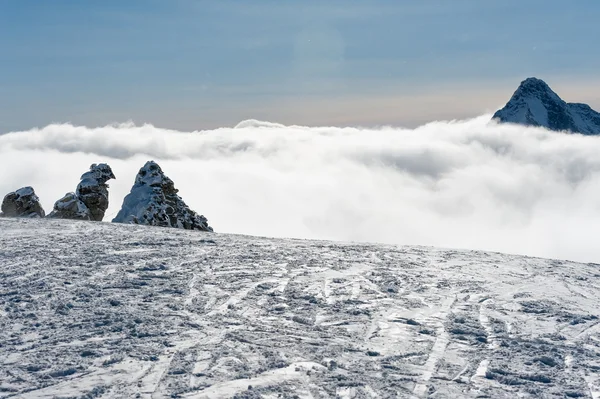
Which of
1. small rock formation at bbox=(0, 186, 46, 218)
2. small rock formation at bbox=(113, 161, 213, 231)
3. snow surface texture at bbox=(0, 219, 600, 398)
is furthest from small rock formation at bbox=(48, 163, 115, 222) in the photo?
snow surface texture at bbox=(0, 219, 600, 398)

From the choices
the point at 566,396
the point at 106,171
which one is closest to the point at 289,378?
the point at 566,396

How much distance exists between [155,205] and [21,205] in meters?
6.16

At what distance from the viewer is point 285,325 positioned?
749 cm

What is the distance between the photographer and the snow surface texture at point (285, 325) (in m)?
5.50

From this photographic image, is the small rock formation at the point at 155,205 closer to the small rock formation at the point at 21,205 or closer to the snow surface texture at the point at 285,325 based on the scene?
the small rock formation at the point at 21,205

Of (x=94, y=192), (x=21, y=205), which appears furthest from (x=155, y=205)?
(x=21, y=205)

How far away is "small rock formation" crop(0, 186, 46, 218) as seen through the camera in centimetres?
2495

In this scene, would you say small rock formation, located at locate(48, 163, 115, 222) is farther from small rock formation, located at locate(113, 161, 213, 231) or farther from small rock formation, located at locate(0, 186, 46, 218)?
small rock formation, located at locate(113, 161, 213, 231)

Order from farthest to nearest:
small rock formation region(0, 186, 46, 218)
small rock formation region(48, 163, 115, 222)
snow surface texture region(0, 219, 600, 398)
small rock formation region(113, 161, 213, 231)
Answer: small rock formation region(48, 163, 115, 222) < small rock formation region(113, 161, 213, 231) < small rock formation region(0, 186, 46, 218) < snow surface texture region(0, 219, 600, 398)

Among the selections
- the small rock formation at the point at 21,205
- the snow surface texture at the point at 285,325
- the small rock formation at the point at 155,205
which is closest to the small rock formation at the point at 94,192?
the small rock formation at the point at 21,205

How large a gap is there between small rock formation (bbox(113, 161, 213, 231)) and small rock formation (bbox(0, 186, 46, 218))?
388cm

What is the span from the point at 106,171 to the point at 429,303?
75.2 ft

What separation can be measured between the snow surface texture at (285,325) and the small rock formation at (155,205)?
463 inches

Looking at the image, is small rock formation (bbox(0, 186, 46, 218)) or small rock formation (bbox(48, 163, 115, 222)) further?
small rock formation (bbox(48, 163, 115, 222))
